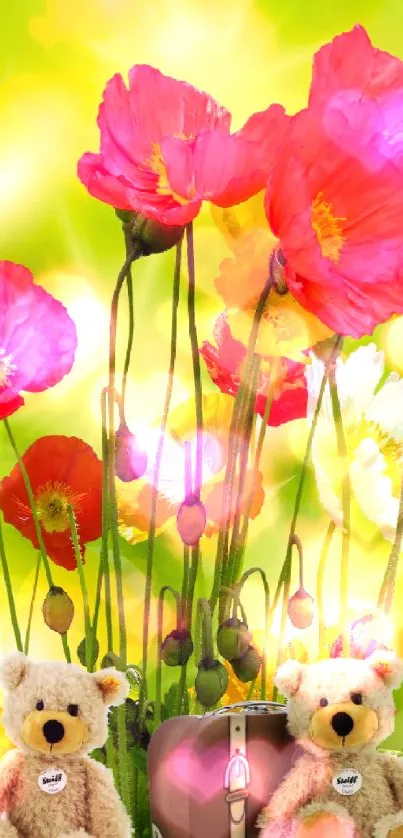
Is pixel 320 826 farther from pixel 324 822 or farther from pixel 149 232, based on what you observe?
pixel 149 232

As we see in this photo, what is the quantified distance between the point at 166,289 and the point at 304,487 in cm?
20

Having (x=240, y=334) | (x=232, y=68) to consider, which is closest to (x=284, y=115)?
(x=232, y=68)

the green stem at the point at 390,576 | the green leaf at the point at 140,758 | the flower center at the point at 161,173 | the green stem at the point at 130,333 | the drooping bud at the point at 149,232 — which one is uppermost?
the flower center at the point at 161,173

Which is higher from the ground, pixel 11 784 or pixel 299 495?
pixel 299 495

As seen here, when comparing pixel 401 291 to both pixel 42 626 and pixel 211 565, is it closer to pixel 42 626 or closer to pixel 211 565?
pixel 211 565

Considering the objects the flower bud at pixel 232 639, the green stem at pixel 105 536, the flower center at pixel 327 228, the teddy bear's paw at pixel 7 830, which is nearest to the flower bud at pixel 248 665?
the flower bud at pixel 232 639

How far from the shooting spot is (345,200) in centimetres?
80

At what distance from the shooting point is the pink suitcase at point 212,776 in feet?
2.59

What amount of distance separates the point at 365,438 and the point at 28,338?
0.97 ft

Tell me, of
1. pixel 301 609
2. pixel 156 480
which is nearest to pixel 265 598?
pixel 301 609

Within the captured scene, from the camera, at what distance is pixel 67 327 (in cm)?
84

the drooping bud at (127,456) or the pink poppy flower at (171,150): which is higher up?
the pink poppy flower at (171,150)

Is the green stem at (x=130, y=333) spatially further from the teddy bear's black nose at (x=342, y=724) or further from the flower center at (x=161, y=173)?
the teddy bear's black nose at (x=342, y=724)

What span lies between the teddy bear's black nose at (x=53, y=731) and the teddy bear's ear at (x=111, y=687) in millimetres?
42
